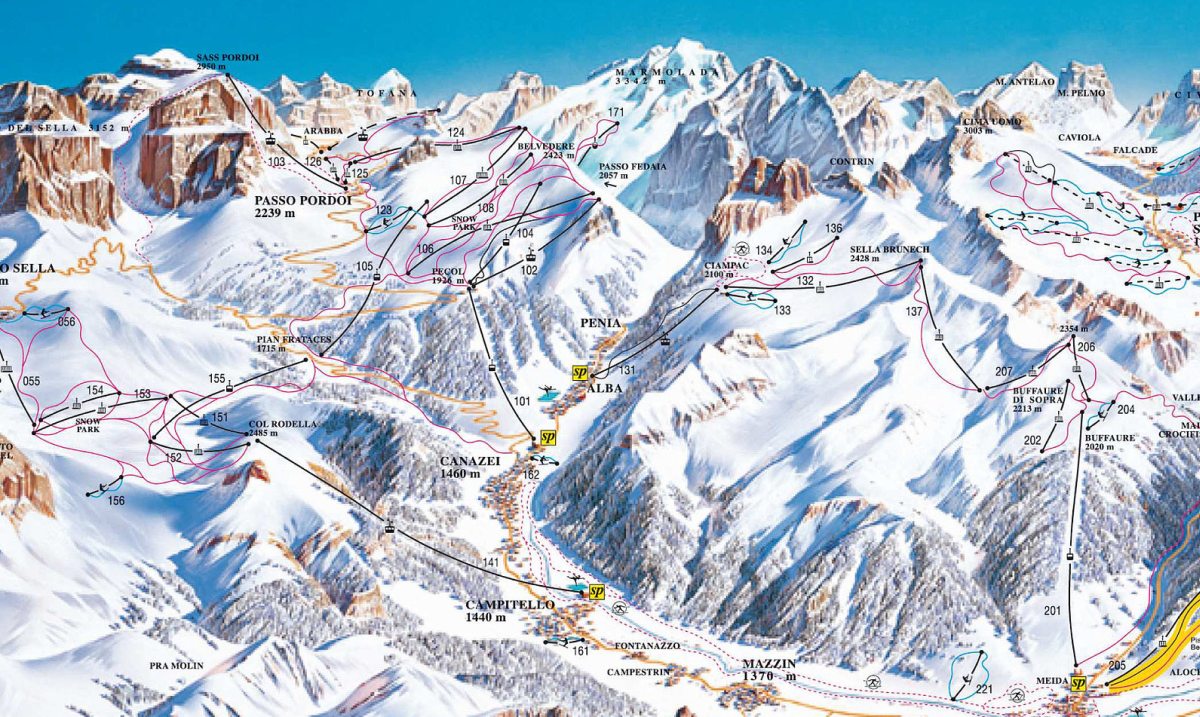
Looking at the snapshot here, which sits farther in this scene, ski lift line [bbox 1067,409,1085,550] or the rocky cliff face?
ski lift line [bbox 1067,409,1085,550]

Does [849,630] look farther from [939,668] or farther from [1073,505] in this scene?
[1073,505]

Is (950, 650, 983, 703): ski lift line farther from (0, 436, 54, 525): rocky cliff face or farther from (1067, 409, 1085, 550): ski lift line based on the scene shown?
(0, 436, 54, 525): rocky cliff face

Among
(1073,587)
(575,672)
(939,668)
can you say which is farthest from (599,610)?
(1073,587)

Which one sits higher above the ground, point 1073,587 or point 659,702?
point 1073,587

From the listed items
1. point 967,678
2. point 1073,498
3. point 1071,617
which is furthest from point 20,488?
point 1073,498

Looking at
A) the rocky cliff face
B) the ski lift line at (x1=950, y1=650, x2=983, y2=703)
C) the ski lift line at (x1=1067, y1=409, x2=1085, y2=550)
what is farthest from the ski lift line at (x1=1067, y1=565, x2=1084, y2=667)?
the rocky cliff face

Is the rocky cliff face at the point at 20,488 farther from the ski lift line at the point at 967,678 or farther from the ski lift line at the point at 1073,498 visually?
the ski lift line at the point at 1073,498

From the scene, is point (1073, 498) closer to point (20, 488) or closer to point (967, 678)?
point (967, 678)

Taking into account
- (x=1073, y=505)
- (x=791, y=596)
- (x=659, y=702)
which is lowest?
(x=659, y=702)

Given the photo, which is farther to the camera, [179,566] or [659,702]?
[179,566]

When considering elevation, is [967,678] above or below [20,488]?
below
